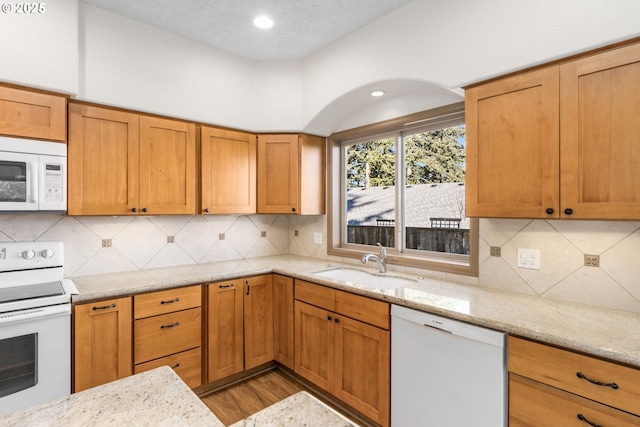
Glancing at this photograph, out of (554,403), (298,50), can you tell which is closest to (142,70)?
(298,50)

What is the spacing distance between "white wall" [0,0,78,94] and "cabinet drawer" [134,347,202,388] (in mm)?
1898

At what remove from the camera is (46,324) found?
1814 mm

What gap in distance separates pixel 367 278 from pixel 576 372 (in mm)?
1573

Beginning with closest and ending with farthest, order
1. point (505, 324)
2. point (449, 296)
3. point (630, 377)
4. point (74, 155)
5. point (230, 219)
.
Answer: point (630, 377) < point (505, 324) < point (449, 296) < point (74, 155) < point (230, 219)

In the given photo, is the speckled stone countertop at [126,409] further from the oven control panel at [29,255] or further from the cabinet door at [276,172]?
the cabinet door at [276,172]

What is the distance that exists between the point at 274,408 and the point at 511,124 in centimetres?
173

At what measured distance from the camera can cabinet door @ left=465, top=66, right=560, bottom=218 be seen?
1.59 metres

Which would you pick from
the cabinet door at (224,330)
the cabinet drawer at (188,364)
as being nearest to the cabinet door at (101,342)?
the cabinet drawer at (188,364)

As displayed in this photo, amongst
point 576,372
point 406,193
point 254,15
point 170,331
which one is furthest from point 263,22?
point 576,372

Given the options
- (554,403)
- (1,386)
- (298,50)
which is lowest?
(1,386)

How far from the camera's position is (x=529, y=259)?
193cm

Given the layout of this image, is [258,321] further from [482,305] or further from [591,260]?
[591,260]

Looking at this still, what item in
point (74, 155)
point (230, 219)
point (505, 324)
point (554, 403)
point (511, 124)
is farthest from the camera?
point (230, 219)

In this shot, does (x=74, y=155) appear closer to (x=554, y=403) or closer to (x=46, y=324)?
(x=46, y=324)
